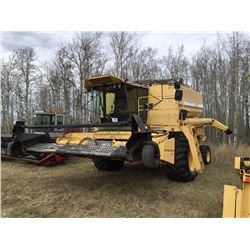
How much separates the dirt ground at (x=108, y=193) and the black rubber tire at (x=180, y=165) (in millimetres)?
158

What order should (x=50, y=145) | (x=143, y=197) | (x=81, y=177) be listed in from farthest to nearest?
(x=81, y=177) → (x=50, y=145) → (x=143, y=197)

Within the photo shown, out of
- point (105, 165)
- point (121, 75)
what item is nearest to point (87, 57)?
point (121, 75)

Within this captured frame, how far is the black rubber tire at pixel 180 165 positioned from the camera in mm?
6398

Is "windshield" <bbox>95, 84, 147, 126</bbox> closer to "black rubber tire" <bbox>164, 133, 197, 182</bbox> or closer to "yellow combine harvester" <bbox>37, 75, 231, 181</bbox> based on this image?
"yellow combine harvester" <bbox>37, 75, 231, 181</bbox>

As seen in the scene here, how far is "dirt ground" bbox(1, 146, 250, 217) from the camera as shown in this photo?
15.9 feet

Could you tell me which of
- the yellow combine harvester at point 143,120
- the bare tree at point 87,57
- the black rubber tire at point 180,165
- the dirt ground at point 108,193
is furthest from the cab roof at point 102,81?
the bare tree at point 87,57

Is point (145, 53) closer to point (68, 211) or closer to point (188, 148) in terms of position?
point (188, 148)

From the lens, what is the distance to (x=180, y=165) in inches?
252

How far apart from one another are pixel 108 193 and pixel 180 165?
5.66 feet

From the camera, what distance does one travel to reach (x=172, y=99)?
706 centimetres

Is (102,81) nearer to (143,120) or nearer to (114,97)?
(114,97)

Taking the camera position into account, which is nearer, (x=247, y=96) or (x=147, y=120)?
(x=147, y=120)

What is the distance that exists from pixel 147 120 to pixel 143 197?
2160 mm

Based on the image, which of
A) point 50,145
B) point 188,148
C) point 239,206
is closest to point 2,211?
point 50,145
